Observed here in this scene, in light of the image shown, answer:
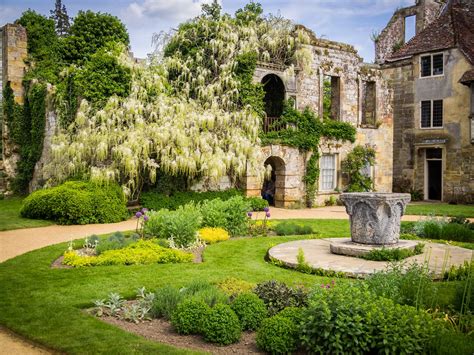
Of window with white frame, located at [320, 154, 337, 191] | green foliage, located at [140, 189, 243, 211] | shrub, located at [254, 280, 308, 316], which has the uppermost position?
window with white frame, located at [320, 154, 337, 191]

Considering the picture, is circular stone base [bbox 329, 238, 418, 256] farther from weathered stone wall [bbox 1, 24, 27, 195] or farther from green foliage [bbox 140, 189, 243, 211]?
weathered stone wall [bbox 1, 24, 27, 195]

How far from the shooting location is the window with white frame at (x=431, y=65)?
2572 cm

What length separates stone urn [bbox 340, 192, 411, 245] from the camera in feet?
31.1

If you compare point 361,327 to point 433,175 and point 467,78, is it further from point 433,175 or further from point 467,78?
point 433,175

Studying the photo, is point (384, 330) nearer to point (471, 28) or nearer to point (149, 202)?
point (149, 202)

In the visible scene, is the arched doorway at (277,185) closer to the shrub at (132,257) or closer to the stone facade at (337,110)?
the stone facade at (337,110)

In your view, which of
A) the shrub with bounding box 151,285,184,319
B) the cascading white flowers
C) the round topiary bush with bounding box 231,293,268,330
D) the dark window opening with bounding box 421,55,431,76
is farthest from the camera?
the dark window opening with bounding box 421,55,431,76

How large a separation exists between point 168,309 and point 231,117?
13478 millimetres

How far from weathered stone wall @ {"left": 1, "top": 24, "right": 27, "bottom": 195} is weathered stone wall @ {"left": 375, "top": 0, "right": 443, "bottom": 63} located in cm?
2128

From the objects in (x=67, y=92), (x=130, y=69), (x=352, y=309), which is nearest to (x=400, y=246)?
(x=352, y=309)

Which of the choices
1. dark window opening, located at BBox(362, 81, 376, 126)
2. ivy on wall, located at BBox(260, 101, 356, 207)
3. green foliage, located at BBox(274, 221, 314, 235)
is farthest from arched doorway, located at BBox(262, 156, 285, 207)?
green foliage, located at BBox(274, 221, 314, 235)

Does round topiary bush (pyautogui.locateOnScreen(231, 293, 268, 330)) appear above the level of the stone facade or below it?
below

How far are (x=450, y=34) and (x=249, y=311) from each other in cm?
2395

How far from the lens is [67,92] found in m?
18.4
